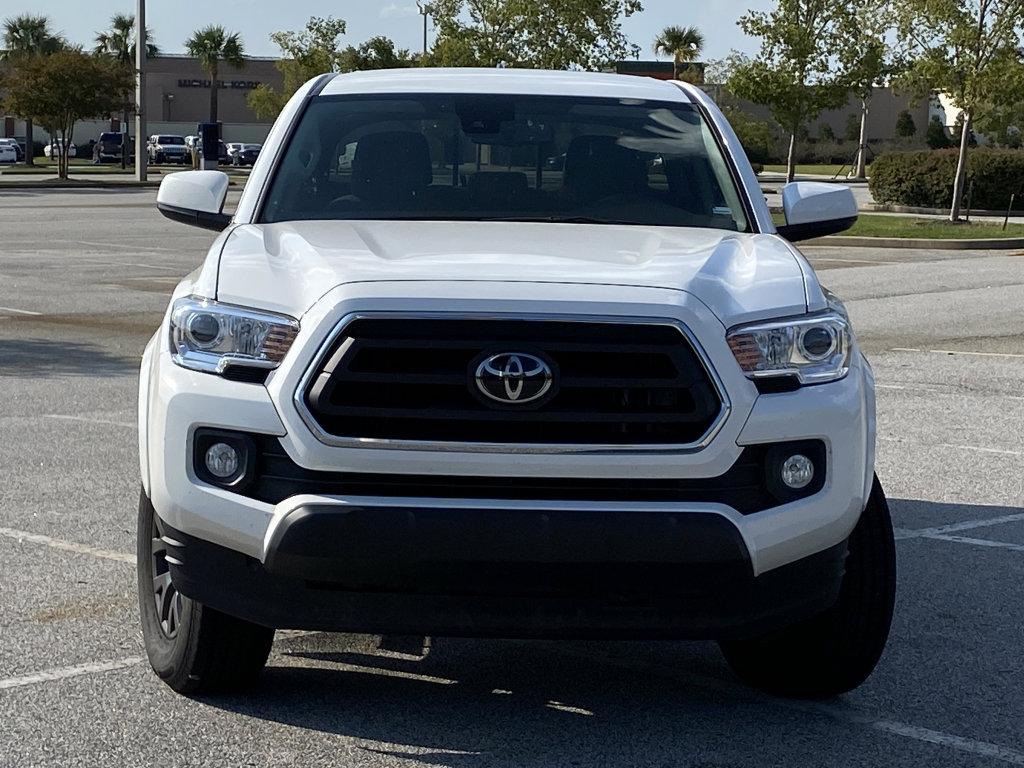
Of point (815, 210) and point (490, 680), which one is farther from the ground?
point (815, 210)

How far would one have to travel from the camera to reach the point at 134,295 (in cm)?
1777

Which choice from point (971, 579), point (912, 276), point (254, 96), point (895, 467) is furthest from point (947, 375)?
point (254, 96)

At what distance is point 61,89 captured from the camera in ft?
193

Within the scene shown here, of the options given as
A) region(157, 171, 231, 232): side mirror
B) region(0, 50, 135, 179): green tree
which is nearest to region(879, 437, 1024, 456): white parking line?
region(157, 171, 231, 232): side mirror

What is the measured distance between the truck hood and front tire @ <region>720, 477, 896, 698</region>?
81 cm

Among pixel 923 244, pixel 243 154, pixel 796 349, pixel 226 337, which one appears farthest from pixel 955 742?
pixel 243 154

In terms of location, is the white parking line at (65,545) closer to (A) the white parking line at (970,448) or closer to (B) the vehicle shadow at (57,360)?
(A) the white parking line at (970,448)

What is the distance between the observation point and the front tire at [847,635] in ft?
15.1

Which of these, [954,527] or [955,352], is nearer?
[954,527]

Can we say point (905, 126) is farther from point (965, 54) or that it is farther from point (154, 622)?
point (154, 622)

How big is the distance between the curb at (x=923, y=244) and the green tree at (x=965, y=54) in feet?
17.1

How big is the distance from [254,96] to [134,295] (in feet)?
198

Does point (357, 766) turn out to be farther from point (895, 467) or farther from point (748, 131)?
point (748, 131)

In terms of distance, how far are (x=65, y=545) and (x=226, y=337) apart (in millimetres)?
2643
